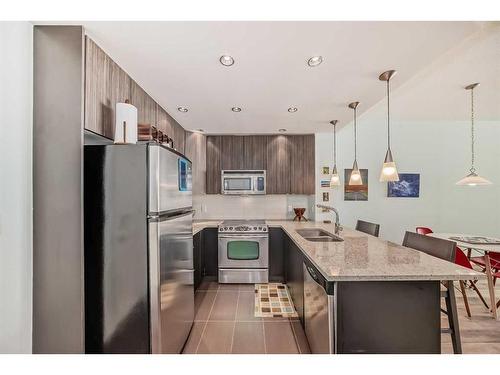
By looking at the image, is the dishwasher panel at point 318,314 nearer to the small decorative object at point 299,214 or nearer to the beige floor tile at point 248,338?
the beige floor tile at point 248,338

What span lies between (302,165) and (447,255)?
2506mm

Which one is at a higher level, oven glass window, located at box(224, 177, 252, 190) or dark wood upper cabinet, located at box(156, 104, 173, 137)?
dark wood upper cabinet, located at box(156, 104, 173, 137)

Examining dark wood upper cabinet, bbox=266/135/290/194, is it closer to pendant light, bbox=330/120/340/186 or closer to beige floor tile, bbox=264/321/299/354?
pendant light, bbox=330/120/340/186

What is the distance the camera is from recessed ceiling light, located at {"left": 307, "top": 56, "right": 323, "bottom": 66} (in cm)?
170

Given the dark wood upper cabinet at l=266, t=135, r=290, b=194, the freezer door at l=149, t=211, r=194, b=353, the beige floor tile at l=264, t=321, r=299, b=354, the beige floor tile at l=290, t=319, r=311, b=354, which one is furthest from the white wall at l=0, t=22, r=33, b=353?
the dark wood upper cabinet at l=266, t=135, r=290, b=194

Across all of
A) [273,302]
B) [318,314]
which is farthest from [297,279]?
[318,314]

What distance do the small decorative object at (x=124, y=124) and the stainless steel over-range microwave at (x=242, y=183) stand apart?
224 centimetres

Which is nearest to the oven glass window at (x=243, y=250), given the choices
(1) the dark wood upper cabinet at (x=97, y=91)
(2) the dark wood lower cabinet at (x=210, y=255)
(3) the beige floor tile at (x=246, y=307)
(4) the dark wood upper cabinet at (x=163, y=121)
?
(2) the dark wood lower cabinet at (x=210, y=255)

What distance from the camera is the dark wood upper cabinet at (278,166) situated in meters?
3.94

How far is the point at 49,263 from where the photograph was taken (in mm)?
1382

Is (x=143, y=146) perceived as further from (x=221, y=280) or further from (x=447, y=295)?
(x=221, y=280)

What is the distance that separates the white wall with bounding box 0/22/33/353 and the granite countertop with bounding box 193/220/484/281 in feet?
5.72

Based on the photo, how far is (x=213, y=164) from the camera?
395 centimetres
